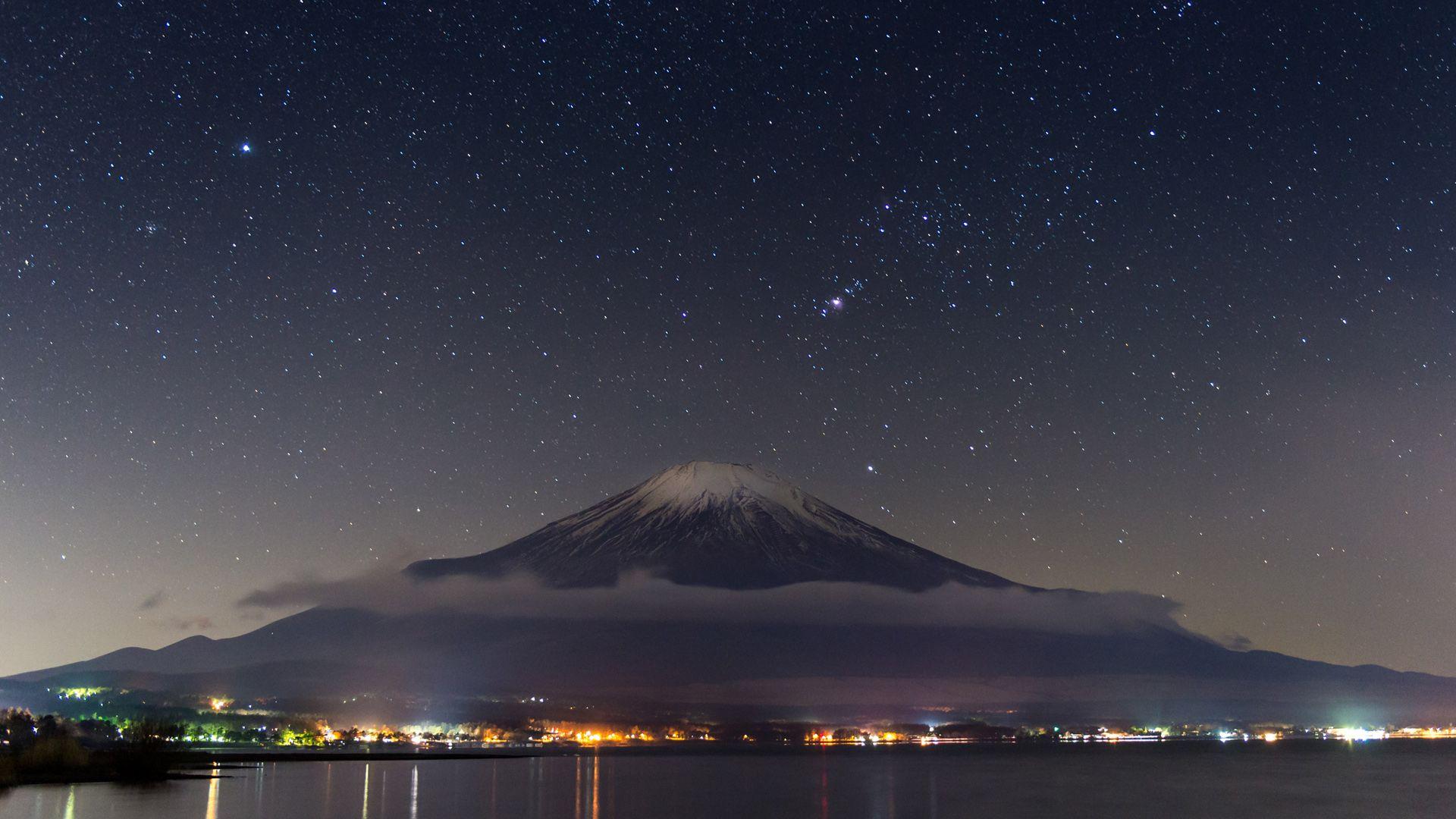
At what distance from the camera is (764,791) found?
85.1 m

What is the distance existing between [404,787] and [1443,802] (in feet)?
205

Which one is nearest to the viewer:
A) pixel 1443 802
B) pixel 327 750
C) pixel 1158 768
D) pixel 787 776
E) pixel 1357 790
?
pixel 1443 802

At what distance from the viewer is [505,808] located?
214ft

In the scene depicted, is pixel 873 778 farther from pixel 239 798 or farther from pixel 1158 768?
pixel 239 798

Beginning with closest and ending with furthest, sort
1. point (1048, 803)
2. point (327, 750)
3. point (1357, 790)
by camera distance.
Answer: point (1048, 803)
point (1357, 790)
point (327, 750)

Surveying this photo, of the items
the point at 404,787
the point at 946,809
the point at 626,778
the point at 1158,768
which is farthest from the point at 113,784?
the point at 1158,768

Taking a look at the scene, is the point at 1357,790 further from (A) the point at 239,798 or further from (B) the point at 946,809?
(A) the point at 239,798

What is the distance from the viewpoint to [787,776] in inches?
4203

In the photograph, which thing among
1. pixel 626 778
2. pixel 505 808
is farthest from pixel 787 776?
pixel 505 808

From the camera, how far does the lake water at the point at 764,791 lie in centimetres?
6309

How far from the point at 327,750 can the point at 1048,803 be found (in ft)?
398

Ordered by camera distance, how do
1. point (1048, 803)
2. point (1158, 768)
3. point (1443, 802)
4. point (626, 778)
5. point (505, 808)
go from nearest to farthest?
point (505, 808) < point (1048, 803) < point (1443, 802) < point (626, 778) < point (1158, 768)

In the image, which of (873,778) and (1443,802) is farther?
(873,778)

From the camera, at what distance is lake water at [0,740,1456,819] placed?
63094mm
